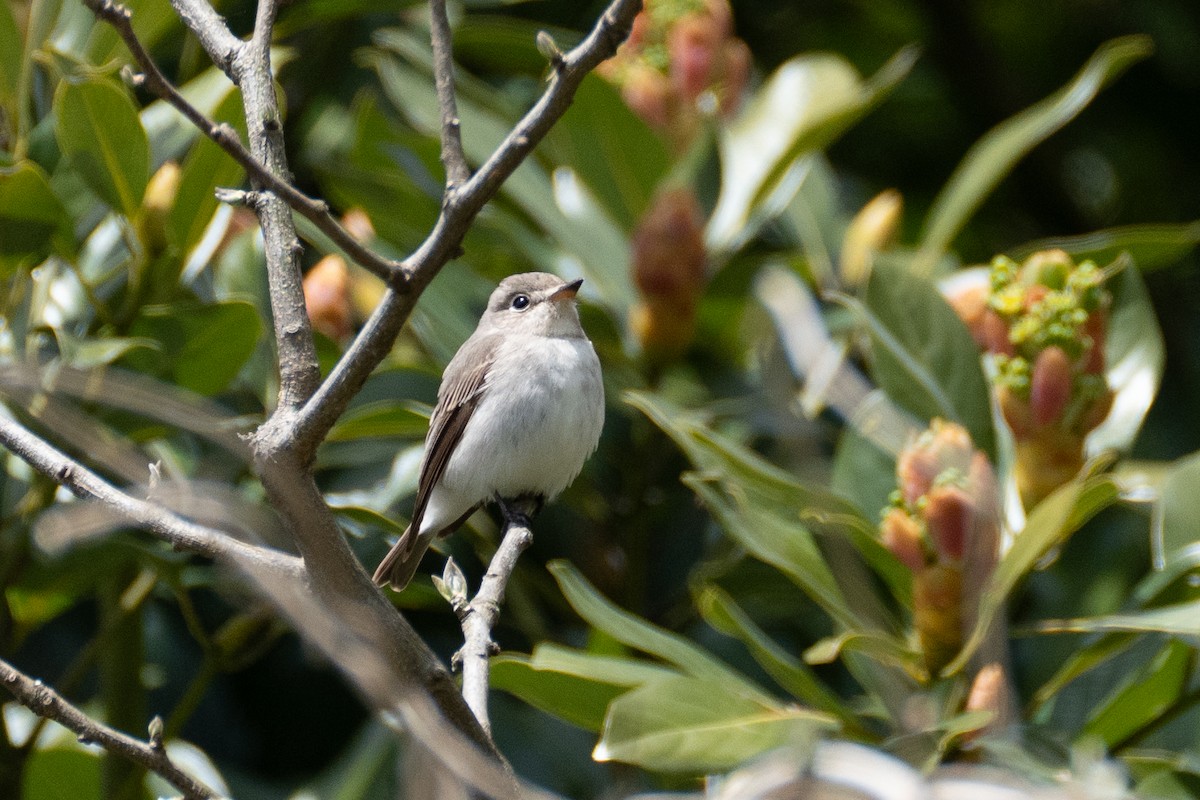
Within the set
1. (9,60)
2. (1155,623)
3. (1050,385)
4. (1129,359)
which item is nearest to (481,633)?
(1155,623)

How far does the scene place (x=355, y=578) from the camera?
1.73m

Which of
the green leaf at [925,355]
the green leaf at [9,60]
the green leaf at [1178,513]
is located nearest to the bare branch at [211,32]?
the green leaf at [9,60]

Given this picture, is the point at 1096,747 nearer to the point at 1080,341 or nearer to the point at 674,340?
the point at 1080,341

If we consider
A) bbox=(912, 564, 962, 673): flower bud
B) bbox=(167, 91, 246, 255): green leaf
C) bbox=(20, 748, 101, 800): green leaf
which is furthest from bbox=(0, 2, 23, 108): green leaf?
bbox=(912, 564, 962, 673): flower bud

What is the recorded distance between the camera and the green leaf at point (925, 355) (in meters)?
3.21

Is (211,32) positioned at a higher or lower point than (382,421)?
higher

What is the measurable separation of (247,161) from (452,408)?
1.70 m

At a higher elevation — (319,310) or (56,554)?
(319,310)

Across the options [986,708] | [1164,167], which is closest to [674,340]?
[986,708]

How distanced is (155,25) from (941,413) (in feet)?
6.78

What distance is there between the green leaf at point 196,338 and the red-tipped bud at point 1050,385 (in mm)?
1752

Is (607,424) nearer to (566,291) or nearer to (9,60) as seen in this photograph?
(566,291)

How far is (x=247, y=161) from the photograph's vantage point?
1.56 metres

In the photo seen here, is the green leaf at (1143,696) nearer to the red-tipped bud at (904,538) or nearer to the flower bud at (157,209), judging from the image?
the red-tipped bud at (904,538)
